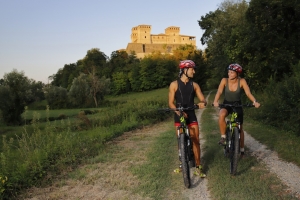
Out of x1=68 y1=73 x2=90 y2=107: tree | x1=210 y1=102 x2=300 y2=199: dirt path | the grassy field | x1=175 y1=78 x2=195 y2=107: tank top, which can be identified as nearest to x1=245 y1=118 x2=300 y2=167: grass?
the grassy field

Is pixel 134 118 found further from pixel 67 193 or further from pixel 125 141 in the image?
pixel 67 193

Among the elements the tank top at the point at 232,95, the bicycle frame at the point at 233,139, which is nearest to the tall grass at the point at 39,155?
the bicycle frame at the point at 233,139

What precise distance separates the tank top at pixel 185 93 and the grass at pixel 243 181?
149 cm

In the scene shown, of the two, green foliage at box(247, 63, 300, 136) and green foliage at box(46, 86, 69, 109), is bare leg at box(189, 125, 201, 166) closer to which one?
green foliage at box(247, 63, 300, 136)

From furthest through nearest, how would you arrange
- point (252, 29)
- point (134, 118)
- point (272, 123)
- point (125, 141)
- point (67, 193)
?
point (252, 29) < point (134, 118) < point (272, 123) < point (125, 141) < point (67, 193)

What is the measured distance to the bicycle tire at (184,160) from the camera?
493 centimetres

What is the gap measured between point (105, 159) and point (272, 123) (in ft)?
25.6

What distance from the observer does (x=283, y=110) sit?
10.9m

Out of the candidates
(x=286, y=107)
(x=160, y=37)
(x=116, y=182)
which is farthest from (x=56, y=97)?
(x=160, y=37)

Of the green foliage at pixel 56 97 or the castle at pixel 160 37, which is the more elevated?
the castle at pixel 160 37

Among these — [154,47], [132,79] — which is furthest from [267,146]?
[154,47]

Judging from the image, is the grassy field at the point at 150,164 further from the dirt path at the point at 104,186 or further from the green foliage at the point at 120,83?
the green foliage at the point at 120,83

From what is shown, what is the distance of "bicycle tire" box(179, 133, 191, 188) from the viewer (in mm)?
4926

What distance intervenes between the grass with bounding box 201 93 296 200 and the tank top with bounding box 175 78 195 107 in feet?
4.89
